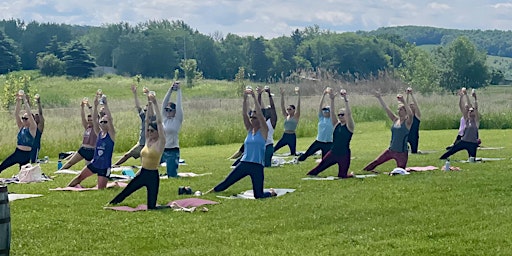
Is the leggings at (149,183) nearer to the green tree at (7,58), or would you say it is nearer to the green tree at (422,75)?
the green tree at (422,75)

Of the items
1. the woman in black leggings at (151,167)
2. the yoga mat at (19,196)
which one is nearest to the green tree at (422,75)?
the yoga mat at (19,196)

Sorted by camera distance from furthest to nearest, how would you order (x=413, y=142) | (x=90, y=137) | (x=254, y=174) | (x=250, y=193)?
(x=413, y=142)
(x=90, y=137)
(x=250, y=193)
(x=254, y=174)

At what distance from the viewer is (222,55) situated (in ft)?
402

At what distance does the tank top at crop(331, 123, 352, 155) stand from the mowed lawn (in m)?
0.84

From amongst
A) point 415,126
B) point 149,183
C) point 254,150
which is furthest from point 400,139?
point 149,183

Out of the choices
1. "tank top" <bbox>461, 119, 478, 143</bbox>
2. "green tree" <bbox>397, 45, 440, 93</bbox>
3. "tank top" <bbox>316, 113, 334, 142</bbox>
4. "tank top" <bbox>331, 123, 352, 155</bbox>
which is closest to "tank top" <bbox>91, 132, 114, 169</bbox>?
"tank top" <bbox>331, 123, 352, 155</bbox>

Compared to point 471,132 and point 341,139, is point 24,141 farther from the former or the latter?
point 471,132

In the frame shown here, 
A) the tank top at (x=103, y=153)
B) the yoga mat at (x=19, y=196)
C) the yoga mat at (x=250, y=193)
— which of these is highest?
the tank top at (x=103, y=153)

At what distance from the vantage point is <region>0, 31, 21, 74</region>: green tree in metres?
98.4

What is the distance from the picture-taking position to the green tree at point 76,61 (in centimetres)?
9112

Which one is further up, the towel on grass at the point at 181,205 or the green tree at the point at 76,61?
the green tree at the point at 76,61

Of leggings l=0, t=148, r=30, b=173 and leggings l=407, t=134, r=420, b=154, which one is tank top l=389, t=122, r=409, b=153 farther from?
leggings l=0, t=148, r=30, b=173

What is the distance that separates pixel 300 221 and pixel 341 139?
5.75m

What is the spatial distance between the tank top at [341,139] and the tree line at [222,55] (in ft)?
223
